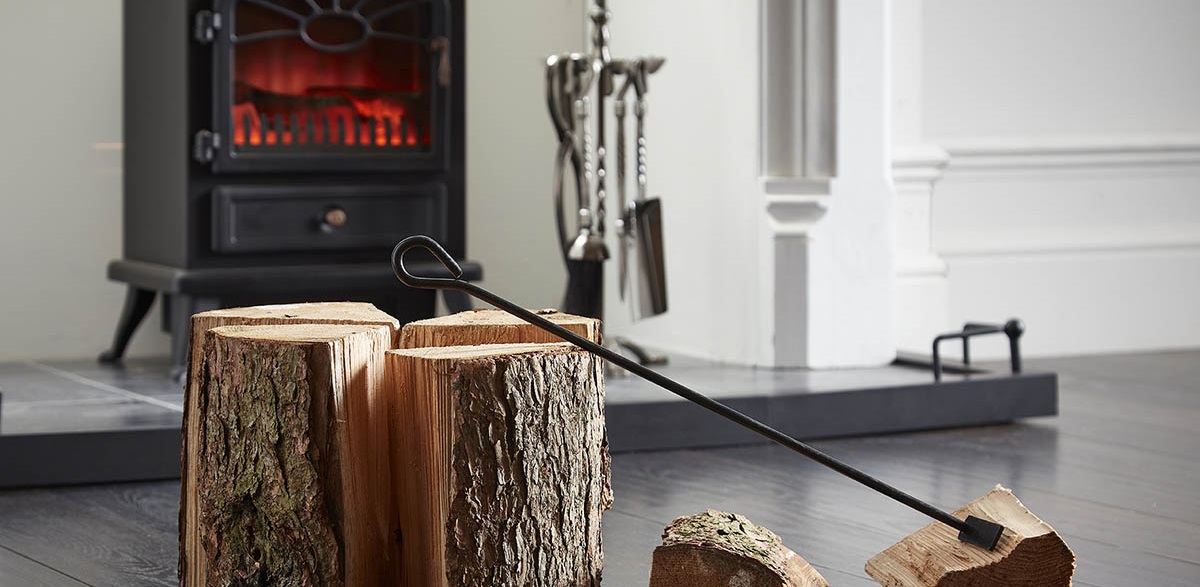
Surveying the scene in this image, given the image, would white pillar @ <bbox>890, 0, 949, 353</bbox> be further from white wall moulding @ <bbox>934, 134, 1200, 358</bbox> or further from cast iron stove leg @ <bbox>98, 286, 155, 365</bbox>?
cast iron stove leg @ <bbox>98, 286, 155, 365</bbox>

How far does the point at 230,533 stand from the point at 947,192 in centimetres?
292

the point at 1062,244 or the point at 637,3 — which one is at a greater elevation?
the point at 637,3

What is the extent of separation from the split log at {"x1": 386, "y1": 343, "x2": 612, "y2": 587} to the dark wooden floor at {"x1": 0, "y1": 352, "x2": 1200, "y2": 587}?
11.0 inches

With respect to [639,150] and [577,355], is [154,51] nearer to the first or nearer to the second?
[639,150]

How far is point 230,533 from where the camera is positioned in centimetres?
170

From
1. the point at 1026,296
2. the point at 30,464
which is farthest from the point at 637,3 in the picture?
the point at 30,464

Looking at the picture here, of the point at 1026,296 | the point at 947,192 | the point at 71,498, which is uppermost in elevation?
the point at 947,192

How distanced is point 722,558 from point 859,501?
2.75 ft

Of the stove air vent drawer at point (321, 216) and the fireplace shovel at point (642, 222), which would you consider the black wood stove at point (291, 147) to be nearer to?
the stove air vent drawer at point (321, 216)

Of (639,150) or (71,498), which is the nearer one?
(71,498)

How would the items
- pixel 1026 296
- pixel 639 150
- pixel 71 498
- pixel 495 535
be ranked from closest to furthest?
pixel 495 535 < pixel 71 498 < pixel 639 150 < pixel 1026 296

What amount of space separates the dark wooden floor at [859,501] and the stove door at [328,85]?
2.96 feet

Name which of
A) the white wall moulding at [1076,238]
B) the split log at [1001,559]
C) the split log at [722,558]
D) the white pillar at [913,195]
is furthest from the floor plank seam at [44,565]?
the white wall moulding at [1076,238]

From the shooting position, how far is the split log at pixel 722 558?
5.56 feet
